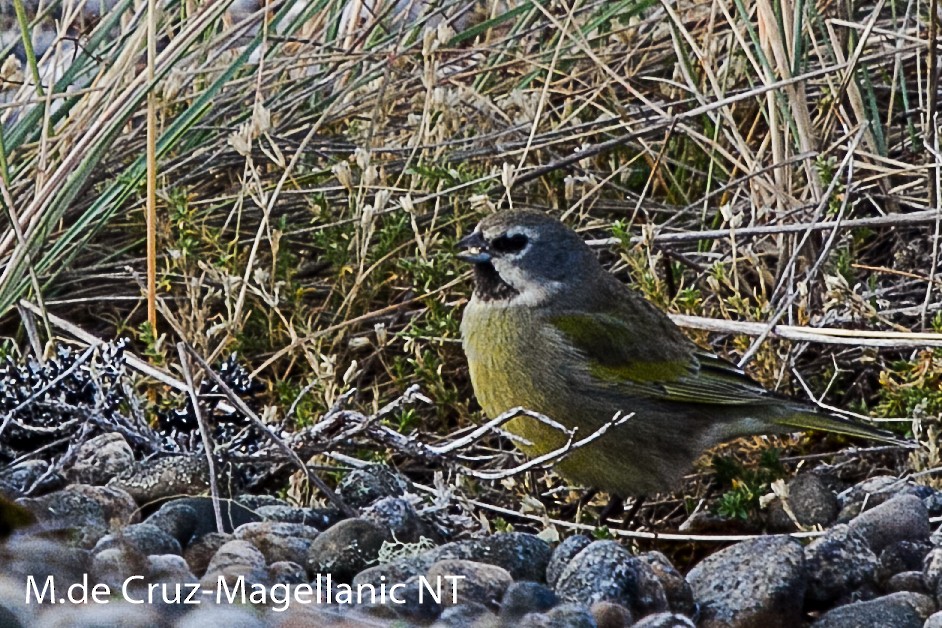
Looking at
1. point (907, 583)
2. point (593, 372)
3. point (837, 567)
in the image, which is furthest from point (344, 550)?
point (593, 372)

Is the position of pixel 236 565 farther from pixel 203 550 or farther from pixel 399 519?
pixel 399 519

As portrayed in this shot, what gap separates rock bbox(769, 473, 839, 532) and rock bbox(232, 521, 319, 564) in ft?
4.03

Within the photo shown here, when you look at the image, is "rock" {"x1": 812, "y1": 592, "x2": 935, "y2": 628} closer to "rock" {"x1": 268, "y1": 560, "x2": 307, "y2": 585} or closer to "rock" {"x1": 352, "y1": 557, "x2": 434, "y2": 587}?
"rock" {"x1": 352, "y1": 557, "x2": 434, "y2": 587}

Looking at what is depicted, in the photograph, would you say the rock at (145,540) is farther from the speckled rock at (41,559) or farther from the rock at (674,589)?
the rock at (674,589)

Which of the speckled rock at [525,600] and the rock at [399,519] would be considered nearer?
the speckled rock at [525,600]

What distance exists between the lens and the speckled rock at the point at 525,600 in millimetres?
3090

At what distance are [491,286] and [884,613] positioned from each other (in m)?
1.73

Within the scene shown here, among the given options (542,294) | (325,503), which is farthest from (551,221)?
(325,503)

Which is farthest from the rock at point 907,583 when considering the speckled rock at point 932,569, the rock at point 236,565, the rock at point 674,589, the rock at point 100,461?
the rock at point 100,461

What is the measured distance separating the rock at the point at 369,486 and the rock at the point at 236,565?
0.54 m

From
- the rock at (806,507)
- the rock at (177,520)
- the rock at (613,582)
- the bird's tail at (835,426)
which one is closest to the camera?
the rock at (613,582)

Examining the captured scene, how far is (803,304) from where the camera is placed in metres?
4.77

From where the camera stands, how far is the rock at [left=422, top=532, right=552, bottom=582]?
3402 millimetres

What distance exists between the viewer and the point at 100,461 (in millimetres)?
3975
